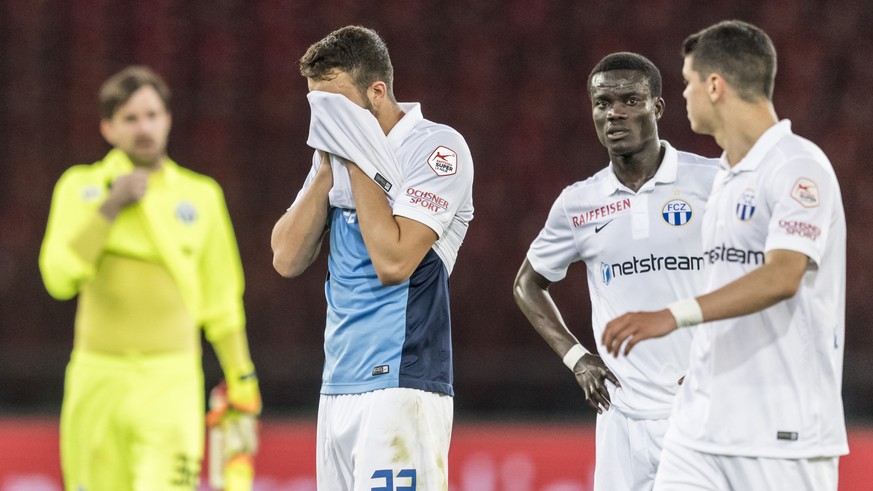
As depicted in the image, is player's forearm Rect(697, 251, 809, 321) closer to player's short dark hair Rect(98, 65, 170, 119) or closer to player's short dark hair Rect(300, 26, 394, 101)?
player's short dark hair Rect(300, 26, 394, 101)

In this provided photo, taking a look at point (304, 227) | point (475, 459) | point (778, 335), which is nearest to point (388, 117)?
point (304, 227)

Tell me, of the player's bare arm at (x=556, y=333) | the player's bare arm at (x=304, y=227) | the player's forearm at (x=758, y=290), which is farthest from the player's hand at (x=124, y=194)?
the player's forearm at (x=758, y=290)

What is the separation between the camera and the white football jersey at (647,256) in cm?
384

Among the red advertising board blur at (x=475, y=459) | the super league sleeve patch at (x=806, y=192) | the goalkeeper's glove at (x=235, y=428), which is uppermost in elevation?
the super league sleeve patch at (x=806, y=192)

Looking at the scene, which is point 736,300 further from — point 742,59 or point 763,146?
point 742,59

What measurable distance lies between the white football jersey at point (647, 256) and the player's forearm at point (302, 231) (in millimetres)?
965

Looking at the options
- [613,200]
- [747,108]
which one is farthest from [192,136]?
[747,108]

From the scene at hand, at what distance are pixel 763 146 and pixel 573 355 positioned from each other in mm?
1134

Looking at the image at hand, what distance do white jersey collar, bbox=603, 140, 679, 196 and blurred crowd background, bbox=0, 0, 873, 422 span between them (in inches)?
157

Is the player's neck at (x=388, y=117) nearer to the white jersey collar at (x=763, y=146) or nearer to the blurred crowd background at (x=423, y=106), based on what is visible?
the white jersey collar at (x=763, y=146)

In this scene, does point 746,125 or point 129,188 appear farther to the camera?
point 129,188

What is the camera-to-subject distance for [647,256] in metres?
3.88

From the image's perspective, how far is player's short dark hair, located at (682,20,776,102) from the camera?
3.07 m

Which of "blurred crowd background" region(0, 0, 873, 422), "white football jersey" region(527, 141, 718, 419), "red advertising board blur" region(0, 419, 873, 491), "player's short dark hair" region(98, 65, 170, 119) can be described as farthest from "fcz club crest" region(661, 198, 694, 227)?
"blurred crowd background" region(0, 0, 873, 422)
